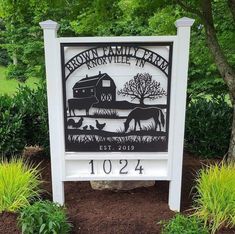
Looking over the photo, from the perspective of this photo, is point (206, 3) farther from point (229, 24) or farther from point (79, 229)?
point (79, 229)

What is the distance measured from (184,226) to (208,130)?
2.18 meters

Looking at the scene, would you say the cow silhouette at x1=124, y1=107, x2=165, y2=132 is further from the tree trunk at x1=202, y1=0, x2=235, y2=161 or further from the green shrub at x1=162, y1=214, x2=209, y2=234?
the tree trunk at x1=202, y1=0, x2=235, y2=161

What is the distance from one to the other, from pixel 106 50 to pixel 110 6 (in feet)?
7.37

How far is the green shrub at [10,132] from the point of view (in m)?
4.41

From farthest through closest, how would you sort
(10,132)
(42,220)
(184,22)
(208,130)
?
(208,130), (10,132), (184,22), (42,220)

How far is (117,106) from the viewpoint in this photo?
3539 mm

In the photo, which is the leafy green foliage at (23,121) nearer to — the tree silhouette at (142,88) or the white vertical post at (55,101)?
the white vertical post at (55,101)

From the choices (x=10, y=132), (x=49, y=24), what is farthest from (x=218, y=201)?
(x=10, y=132)

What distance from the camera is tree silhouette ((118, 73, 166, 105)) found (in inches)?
136

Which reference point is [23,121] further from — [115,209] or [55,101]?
[115,209]

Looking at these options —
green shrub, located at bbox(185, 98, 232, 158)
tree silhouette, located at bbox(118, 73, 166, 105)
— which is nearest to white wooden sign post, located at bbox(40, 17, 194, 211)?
tree silhouette, located at bbox(118, 73, 166, 105)

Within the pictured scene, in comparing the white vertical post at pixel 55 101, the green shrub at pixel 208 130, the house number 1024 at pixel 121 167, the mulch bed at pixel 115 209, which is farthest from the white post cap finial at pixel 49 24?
the green shrub at pixel 208 130

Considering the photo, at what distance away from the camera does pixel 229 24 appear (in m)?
5.89

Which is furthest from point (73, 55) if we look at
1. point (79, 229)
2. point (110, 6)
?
point (110, 6)
